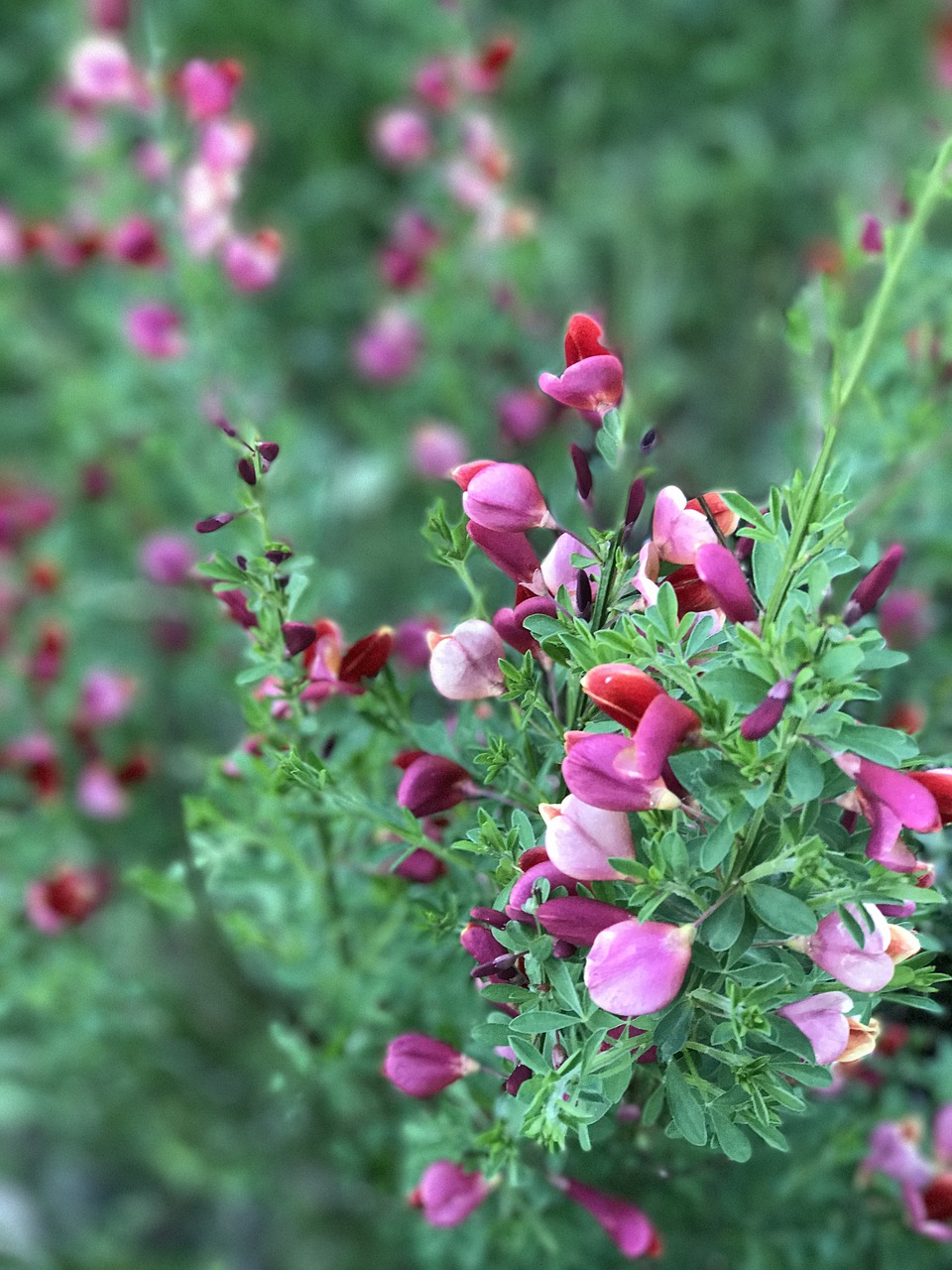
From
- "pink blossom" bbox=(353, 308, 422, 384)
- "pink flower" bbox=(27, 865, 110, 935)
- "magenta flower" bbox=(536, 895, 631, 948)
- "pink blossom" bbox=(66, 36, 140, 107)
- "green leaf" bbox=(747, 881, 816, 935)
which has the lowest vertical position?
"magenta flower" bbox=(536, 895, 631, 948)

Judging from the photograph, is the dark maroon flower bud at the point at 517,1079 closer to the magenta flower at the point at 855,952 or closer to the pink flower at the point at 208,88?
the magenta flower at the point at 855,952

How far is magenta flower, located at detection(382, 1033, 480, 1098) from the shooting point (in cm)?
47

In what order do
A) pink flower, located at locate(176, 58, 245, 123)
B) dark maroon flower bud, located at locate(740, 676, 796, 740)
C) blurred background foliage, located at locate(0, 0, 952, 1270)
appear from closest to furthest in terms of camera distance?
dark maroon flower bud, located at locate(740, 676, 796, 740)
blurred background foliage, located at locate(0, 0, 952, 1270)
pink flower, located at locate(176, 58, 245, 123)

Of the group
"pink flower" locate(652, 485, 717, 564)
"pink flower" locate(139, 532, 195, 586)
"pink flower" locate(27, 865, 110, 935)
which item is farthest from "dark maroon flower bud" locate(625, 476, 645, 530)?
"pink flower" locate(139, 532, 195, 586)

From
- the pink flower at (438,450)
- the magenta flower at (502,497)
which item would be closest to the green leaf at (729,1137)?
the magenta flower at (502,497)

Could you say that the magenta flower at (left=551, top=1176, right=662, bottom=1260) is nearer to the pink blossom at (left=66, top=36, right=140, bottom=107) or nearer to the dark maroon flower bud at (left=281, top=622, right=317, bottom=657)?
the dark maroon flower bud at (left=281, top=622, right=317, bottom=657)

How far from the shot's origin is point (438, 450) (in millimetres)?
1045

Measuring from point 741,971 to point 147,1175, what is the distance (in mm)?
1083

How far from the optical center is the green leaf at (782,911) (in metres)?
0.37

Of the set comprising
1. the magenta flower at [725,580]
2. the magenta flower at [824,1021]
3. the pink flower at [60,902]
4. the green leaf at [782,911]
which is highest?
the magenta flower at [725,580]

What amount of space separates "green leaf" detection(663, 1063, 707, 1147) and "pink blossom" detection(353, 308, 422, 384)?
0.90 m

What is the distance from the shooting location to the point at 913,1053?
68 centimetres

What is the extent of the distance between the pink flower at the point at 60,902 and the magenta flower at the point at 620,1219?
380 mm

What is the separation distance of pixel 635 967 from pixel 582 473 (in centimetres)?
19
